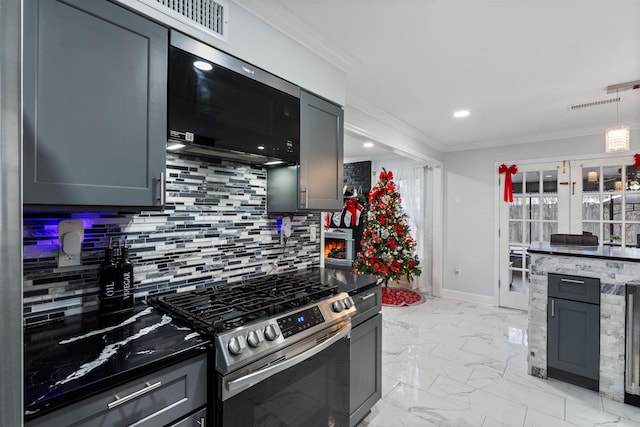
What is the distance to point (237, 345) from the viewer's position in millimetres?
1076

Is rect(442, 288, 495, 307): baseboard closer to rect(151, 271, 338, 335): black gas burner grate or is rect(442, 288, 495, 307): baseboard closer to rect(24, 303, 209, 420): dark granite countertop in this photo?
rect(151, 271, 338, 335): black gas burner grate

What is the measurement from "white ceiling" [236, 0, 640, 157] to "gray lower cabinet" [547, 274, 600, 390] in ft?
5.45

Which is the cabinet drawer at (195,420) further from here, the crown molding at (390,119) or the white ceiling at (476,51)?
the crown molding at (390,119)

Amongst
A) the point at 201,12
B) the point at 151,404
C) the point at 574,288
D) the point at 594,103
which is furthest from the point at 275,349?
the point at 594,103

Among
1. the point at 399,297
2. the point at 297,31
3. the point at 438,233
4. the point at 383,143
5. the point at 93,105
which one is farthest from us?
the point at 438,233

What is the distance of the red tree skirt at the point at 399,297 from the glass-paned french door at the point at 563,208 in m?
1.24

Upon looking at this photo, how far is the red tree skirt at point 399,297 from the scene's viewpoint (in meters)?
4.61

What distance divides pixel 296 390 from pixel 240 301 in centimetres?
46

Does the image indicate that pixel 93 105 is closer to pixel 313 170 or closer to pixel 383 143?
pixel 313 170

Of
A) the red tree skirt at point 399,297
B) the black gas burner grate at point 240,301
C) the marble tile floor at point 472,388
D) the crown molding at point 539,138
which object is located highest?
the crown molding at point 539,138

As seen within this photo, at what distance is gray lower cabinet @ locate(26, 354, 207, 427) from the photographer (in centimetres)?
78

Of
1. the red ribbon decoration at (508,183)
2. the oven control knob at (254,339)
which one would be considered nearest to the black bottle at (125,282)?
the oven control knob at (254,339)

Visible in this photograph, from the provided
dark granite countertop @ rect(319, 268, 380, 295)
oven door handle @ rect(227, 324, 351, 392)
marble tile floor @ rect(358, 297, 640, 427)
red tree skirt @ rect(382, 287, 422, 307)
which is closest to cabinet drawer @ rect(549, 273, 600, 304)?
marble tile floor @ rect(358, 297, 640, 427)

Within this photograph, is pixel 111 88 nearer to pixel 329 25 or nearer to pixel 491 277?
pixel 329 25
